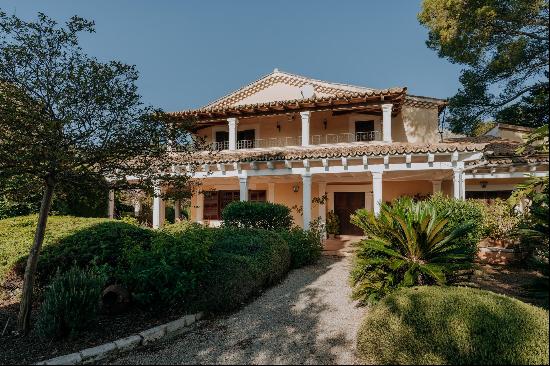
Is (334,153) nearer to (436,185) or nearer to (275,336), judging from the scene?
(436,185)

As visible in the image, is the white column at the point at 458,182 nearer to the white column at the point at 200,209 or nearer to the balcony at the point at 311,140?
the balcony at the point at 311,140

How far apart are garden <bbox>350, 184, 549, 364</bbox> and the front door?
29.5 feet

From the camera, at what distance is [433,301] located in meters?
3.82

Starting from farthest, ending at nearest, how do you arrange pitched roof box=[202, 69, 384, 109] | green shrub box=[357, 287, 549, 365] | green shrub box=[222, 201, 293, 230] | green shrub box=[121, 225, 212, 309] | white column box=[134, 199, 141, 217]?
white column box=[134, 199, 141, 217] < pitched roof box=[202, 69, 384, 109] < green shrub box=[222, 201, 293, 230] < green shrub box=[121, 225, 212, 309] < green shrub box=[357, 287, 549, 365]

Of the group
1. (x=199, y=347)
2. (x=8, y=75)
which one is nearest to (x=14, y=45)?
(x=8, y=75)

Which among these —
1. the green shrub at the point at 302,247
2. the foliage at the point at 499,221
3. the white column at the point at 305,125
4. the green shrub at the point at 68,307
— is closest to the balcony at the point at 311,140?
the white column at the point at 305,125

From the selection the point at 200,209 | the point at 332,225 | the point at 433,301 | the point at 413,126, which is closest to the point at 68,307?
the point at 433,301

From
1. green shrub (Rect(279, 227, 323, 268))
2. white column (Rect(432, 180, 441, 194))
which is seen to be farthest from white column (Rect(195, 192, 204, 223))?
white column (Rect(432, 180, 441, 194))

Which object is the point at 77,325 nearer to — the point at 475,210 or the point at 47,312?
the point at 47,312

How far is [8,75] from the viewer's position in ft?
15.5

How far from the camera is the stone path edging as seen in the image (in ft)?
12.5

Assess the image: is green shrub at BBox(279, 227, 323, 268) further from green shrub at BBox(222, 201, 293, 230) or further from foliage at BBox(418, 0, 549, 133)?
foliage at BBox(418, 0, 549, 133)

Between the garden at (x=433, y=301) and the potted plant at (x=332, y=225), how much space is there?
28.0 feet

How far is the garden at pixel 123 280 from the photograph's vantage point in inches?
177
